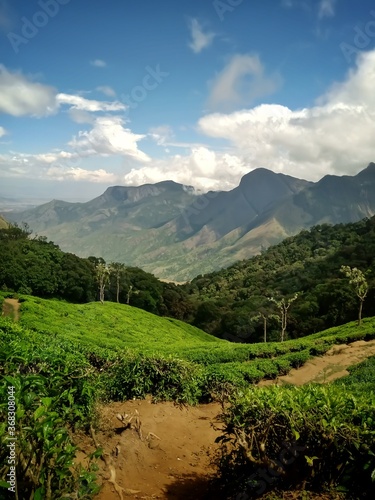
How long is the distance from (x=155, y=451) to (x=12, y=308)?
32.3 metres

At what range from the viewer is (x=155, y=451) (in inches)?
384

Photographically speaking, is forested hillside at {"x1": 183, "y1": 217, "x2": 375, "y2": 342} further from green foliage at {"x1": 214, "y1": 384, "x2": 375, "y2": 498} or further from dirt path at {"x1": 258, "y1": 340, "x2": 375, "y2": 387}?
green foliage at {"x1": 214, "y1": 384, "x2": 375, "y2": 498}

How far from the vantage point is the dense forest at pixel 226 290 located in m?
74.0

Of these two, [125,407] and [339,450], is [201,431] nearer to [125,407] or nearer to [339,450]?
[125,407]

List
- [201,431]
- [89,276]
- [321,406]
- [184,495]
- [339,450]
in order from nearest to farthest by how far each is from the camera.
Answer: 1. [339,450]
2. [321,406]
3. [184,495]
4. [201,431]
5. [89,276]

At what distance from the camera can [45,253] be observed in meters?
86.9

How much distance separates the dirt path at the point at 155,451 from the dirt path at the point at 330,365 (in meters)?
11.0

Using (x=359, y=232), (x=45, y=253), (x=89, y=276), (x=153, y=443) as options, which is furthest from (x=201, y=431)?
(x=359, y=232)

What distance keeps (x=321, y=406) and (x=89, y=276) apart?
82890mm

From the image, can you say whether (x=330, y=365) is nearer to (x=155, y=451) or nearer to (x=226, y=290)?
(x=155, y=451)

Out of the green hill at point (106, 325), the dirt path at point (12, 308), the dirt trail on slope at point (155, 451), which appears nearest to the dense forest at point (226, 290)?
the green hill at point (106, 325)

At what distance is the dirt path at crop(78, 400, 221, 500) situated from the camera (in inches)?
314

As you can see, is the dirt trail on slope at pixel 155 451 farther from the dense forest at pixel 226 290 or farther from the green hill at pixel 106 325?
the dense forest at pixel 226 290

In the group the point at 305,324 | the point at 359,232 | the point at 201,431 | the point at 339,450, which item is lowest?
the point at 305,324
